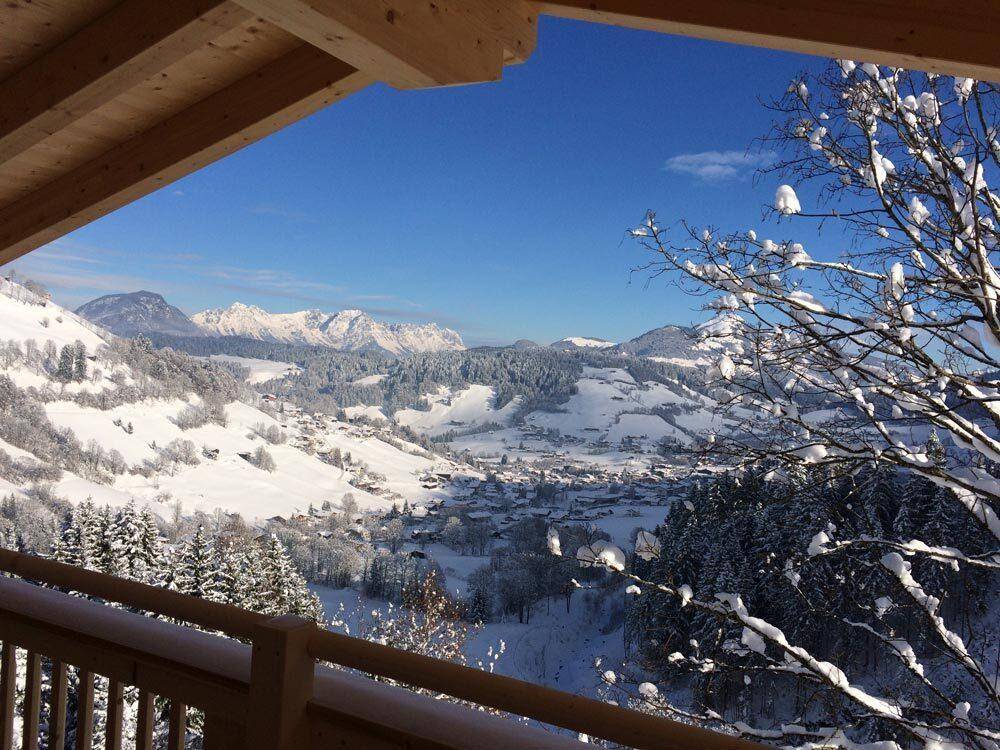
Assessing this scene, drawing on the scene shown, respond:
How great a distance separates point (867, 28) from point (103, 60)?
1452 millimetres

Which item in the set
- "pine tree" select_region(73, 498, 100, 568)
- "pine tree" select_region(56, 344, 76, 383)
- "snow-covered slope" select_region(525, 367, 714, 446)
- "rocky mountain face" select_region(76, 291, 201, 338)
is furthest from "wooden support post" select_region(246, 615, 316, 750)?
"rocky mountain face" select_region(76, 291, 201, 338)

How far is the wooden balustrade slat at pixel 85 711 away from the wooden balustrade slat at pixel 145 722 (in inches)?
3.5

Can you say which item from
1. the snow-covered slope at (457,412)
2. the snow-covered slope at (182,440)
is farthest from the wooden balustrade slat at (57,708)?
the snow-covered slope at (457,412)

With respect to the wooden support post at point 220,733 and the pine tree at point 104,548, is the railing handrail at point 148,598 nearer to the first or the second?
the wooden support post at point 220,733

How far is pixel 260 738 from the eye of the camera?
95 centimetres

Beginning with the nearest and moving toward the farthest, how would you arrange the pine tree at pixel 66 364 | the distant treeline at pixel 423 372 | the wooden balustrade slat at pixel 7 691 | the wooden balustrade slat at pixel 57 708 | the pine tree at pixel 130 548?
1. the wooden balustrade slat at pixel 57 708
2. the wooden balustrade slat at pixel 7 691
3. the pine tree at pixel 130 548
4. the pine tree at pixel 66 364
5. the distant treeline at pixel 423 372

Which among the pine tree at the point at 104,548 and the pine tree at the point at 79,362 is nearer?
the pine tree at the point at 104,548

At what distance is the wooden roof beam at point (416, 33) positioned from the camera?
100 centimetres

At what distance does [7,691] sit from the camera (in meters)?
1.39

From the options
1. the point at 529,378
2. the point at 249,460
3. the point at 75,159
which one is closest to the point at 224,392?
the point at 249,460

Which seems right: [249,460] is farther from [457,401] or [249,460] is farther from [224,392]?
[457,401]

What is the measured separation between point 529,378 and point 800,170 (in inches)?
3047

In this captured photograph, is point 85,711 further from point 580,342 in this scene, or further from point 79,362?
point 580,342

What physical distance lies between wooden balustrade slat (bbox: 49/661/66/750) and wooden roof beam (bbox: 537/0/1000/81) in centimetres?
164
